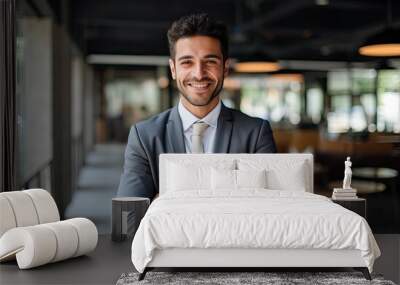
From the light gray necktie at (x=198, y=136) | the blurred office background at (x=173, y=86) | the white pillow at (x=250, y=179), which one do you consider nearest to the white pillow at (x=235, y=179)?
the white pillow at (x=250, y=179)

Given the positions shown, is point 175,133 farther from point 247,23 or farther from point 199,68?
point 247,23

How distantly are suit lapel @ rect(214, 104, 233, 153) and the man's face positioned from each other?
0.21 metres

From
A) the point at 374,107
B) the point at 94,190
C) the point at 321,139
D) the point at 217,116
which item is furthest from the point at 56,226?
the point at 374,107

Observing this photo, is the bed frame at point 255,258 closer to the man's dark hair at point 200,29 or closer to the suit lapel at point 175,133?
the suit lapel at point 175,133

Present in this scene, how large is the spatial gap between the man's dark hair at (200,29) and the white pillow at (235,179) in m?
0.83

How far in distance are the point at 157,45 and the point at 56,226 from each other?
13941 mm

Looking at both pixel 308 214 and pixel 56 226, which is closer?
pixel 308 214

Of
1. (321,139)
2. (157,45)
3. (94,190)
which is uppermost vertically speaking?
(157,45)

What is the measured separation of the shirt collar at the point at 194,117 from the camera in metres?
4.86

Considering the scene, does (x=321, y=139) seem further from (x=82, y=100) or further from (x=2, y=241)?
(x=2, y=241)

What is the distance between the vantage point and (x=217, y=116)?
4902mm

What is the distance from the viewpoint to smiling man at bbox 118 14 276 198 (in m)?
4.71


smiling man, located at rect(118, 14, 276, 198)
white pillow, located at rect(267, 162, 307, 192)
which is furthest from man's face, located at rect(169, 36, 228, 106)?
white pillow, located at rect(267, 162, 307, 192)

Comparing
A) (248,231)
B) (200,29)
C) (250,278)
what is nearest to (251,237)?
(248,231)
